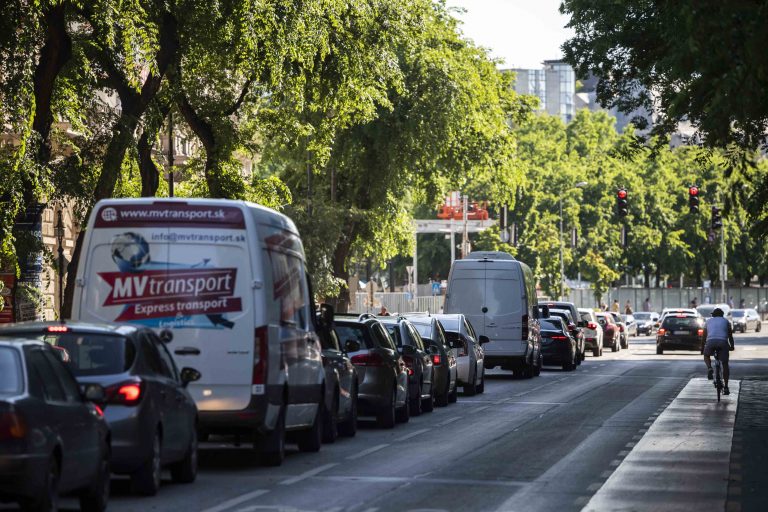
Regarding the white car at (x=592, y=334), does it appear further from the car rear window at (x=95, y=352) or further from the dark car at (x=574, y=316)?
the car rear window at (x=95, y=352)

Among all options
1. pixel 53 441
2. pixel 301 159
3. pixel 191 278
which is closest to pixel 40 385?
pixel 53 441

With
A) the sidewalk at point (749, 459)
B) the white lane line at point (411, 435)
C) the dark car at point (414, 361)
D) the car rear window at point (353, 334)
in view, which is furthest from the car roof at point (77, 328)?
the dark car at point (414, 361)

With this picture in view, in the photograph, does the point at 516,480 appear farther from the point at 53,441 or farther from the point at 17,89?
the point at 17,89

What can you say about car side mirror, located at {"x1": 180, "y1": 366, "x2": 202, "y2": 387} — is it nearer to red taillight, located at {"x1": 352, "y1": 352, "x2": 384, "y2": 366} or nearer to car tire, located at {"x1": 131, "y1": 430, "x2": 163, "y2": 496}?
car tire, located at {"x1": 131, "y1": 430, "x2": 163, "y2": 496}

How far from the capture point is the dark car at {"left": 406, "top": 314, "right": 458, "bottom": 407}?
98.2 ft

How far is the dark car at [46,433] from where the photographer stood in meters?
10.9

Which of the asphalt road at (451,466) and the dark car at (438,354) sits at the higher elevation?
the dark car at (438,354)

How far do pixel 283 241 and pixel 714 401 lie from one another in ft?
51.7

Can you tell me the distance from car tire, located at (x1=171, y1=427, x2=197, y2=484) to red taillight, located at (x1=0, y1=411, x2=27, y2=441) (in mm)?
4793

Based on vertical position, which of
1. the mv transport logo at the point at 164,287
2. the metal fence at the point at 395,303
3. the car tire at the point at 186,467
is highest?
the metal fence at the point at 395,303

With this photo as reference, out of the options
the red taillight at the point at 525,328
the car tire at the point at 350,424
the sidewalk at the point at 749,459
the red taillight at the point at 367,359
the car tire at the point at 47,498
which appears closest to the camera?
the car tire at the point at 47,498

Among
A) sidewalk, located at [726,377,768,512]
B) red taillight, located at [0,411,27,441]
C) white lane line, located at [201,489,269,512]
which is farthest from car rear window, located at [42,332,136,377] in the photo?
sidewalk, located at [726,377,768,512]

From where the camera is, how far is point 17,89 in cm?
2380

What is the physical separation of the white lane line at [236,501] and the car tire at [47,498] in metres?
2.30
